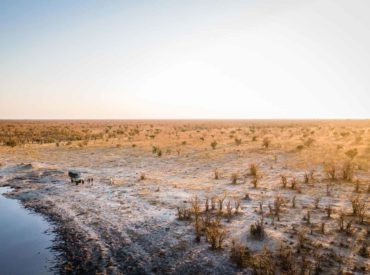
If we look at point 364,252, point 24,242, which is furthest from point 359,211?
point 24,242

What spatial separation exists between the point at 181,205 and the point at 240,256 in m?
A: 4.28

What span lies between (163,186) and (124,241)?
5818 millimetres

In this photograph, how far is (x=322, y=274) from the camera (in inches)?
234

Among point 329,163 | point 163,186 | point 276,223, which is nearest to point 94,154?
point 163,186

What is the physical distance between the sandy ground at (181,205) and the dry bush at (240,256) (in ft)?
0.35

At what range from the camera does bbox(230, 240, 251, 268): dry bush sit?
→ 255 inches

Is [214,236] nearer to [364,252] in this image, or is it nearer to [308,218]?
[308,218]

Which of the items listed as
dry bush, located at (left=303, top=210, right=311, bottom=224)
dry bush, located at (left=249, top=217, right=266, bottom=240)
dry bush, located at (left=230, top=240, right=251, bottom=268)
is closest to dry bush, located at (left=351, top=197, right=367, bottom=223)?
dry bush, located at (left=303, top=210, right=311, bottom=224)

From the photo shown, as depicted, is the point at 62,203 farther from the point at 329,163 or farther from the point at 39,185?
the point at 329,163

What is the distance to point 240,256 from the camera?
21.5 ft

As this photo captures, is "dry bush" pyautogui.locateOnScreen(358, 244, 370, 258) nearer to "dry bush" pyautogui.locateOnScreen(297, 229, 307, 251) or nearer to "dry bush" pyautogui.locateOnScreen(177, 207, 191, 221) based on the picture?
"dry bush" pyautogui.locateOnScreen(297, 229, 307, 251)

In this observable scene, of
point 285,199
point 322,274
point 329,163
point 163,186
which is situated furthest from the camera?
point 329,163

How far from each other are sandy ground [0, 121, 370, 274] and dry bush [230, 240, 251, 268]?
0.35 feet

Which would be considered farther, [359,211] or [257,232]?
[359,211]
